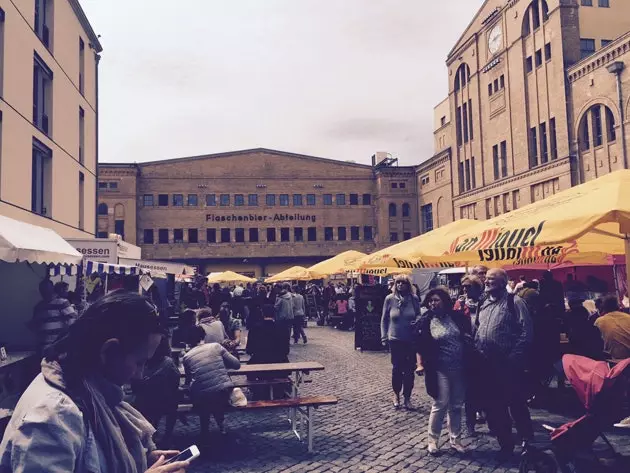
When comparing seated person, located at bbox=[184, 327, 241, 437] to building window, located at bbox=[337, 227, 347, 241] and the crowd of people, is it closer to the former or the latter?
the crowd of people

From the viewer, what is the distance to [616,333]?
23.2ft

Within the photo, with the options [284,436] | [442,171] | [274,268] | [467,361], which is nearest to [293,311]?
[284,436]

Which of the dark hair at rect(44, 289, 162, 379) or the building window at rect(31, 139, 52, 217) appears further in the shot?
the building window at rect(31, 139, 52, 217)

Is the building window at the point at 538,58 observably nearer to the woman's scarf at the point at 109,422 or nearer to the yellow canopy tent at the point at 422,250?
the yellow canopy tent at the point at 422,250

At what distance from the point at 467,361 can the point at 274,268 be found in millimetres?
46452

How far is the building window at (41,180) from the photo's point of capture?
58.4ft

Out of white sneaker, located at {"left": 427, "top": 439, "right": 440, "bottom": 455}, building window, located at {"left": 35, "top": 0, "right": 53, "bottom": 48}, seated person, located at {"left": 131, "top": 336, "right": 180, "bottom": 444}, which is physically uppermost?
building window, located at {"left": 35, "top": 0, "right": 53, "bottom": 48}

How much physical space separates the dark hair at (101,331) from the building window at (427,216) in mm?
48423

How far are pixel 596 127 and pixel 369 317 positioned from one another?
1941 cm

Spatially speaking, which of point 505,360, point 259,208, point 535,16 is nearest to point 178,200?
point 259,208

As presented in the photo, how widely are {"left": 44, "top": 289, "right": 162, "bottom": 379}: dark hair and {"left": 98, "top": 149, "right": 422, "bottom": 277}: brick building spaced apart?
49265mm

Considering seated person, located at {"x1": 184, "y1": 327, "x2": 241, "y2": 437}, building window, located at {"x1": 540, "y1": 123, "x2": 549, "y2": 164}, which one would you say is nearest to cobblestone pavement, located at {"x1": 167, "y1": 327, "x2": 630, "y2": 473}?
seated person, located at {"x1": 184, "y1": 327, "x2": 241, "y2": 437}

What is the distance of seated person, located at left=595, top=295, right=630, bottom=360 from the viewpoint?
6.99m

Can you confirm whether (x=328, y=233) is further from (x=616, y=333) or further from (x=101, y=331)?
(x=101, y=331)
